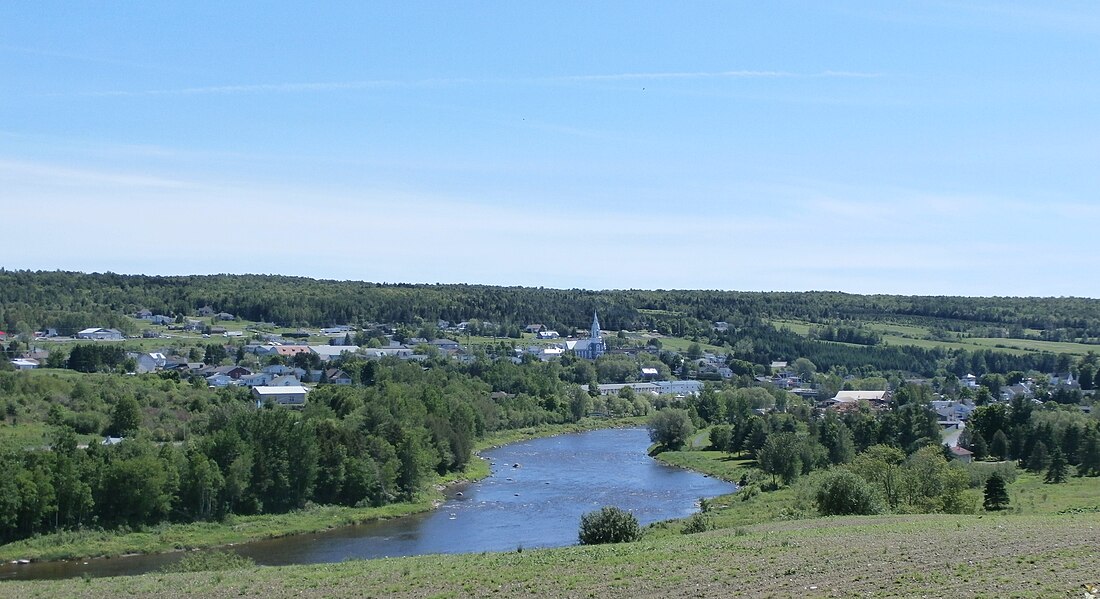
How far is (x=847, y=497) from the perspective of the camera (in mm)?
33719

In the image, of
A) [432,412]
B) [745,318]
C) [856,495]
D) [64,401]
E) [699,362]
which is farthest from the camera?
[745,318]

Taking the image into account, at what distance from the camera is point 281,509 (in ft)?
150

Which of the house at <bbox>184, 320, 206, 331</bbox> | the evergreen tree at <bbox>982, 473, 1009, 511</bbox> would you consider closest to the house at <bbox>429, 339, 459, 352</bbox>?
the house at <bbox>184, 320, 206, 331</bbox>

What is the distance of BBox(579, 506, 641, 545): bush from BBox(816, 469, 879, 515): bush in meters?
6.81

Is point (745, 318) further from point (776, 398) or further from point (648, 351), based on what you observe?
point (776, 398)

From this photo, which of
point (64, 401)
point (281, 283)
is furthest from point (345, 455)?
point (281, 283)

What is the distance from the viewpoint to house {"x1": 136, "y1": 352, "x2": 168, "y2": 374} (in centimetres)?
9035

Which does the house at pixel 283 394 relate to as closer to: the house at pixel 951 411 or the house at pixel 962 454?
the house at pixel 962 454

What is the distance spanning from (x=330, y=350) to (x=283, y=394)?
33880mm

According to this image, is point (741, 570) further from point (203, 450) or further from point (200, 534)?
point (203, 450)

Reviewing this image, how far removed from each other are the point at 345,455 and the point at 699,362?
8176 cm

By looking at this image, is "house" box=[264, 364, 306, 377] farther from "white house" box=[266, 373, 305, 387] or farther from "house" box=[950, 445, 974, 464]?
"house" box=[950, 445, 974, 464]

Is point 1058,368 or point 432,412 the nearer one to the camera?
point 432,412

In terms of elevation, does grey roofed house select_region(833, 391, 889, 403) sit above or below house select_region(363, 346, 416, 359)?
below
